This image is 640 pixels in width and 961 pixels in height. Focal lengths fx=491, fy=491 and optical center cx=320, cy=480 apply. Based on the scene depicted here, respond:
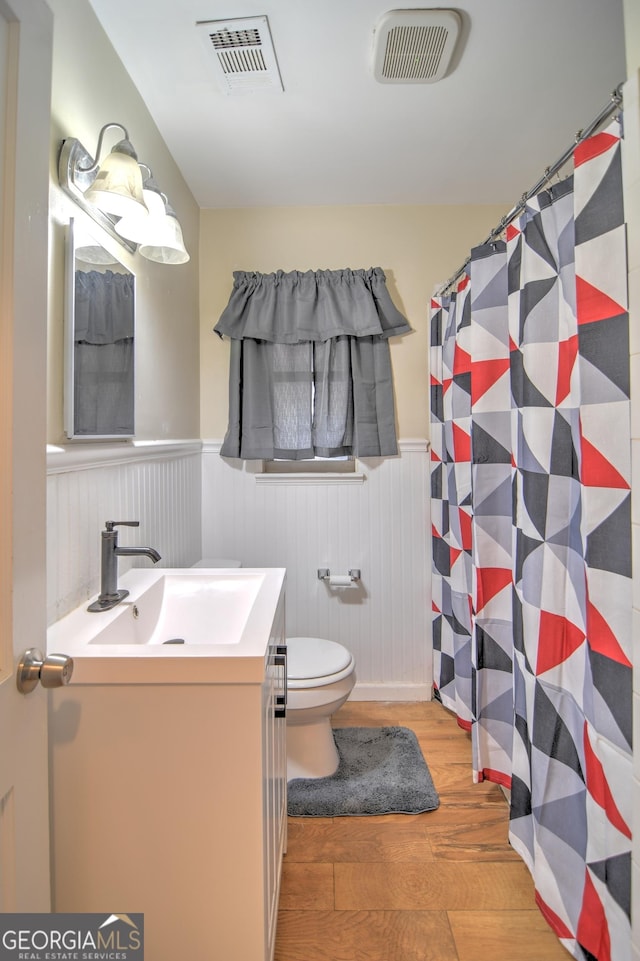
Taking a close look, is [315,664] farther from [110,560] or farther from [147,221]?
[147,221]

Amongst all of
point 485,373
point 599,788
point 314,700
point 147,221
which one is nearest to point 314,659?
point 314,700

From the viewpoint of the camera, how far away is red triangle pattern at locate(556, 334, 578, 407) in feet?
3.76

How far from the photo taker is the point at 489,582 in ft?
5.27

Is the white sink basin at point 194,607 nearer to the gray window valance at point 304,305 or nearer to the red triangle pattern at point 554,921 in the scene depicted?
the red triangle pattern at point 554,921

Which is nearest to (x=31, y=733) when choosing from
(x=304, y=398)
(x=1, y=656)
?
(x=1, y=656)

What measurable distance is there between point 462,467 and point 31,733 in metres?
1.58

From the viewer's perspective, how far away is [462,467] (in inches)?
74.2

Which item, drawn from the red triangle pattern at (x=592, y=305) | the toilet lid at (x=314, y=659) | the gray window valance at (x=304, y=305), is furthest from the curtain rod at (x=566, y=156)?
the toilet lid at (x=314, y=659)

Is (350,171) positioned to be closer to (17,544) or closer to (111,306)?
(111,306)

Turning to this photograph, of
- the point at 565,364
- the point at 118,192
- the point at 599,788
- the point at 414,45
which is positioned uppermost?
the point at 414,45

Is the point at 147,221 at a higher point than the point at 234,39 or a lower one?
lower

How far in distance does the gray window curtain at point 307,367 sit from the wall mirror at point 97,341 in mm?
876

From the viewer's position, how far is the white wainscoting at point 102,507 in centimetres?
113

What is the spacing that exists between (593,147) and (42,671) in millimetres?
1365
